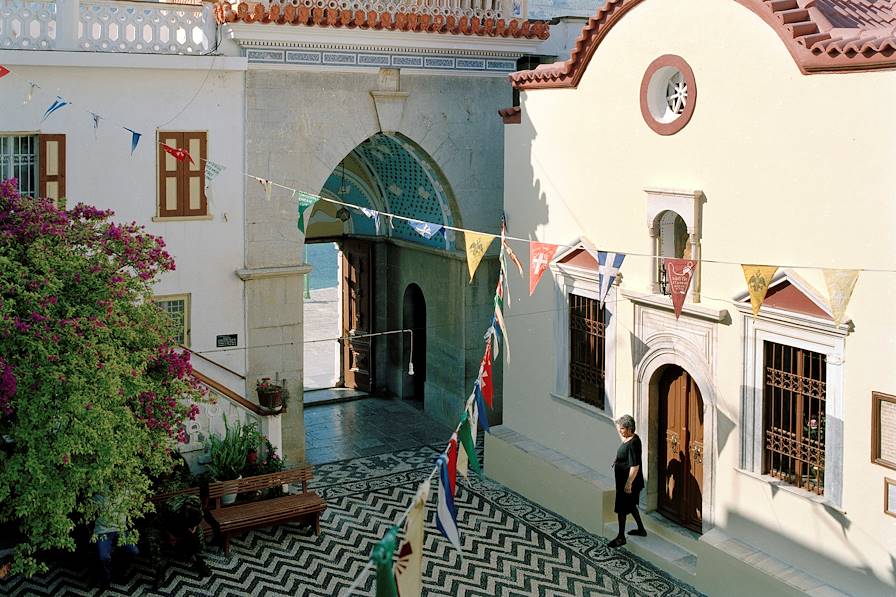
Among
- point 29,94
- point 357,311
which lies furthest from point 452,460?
point 357,311

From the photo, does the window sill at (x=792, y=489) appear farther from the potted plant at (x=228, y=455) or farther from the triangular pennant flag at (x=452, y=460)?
the potted plant at (x=228, y=455)

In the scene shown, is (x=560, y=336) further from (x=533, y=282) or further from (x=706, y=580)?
(x=706, y=580)

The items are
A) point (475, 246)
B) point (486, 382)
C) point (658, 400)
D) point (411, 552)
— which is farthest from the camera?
point (658, 400)

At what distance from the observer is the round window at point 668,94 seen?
1184 cm

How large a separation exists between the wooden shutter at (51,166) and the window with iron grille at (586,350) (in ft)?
22.0

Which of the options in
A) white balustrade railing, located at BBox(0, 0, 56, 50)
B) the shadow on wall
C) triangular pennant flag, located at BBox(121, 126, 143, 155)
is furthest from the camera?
triangular pennant flag, located at BBox(121, 126, 143, 155)

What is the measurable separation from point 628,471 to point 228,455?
203 inches

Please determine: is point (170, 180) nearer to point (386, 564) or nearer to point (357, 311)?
point (357, 311)

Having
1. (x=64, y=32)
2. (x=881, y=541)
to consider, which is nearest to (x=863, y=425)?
(x=881, y=541)

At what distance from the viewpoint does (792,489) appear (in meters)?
10.8

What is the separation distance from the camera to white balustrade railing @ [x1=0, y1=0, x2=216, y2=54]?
44.0 ft

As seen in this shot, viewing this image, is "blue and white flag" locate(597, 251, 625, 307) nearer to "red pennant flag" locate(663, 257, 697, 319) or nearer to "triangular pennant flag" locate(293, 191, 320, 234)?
"red pennant flag" locate(663, 257, 697, 319)

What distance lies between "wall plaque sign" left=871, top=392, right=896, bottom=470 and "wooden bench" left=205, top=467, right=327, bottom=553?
6616 millimetres

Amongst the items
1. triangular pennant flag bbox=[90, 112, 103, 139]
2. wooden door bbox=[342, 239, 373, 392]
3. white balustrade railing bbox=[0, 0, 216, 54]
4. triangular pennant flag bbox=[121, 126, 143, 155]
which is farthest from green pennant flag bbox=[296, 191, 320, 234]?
wooden door bbox=[342, 239, 373, 392]
